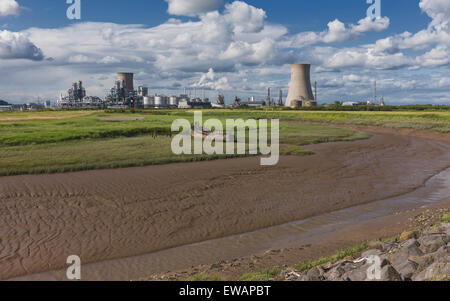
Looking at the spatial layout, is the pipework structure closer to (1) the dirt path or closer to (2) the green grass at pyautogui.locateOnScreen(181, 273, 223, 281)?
(1) the dirt path

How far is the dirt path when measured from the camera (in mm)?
7931

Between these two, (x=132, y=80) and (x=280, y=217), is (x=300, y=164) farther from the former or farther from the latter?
(x=132, y=80)

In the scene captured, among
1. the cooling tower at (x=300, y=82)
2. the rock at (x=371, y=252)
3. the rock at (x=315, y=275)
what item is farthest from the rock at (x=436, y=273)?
the cooling tower at (x=300, y=82)

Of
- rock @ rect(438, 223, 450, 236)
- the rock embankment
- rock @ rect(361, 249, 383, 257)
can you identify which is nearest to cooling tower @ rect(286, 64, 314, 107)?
rock @ rect(438, 223, 450, 236)

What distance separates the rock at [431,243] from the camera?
223 inches

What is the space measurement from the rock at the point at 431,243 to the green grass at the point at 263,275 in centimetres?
236

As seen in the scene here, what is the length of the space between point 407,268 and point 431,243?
1247 mm

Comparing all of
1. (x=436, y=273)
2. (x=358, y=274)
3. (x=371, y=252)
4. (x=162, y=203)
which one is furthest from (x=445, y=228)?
(x=162, y=203)

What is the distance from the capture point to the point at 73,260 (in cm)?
727

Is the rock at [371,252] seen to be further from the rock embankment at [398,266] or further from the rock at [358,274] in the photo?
the rock at [358,274]

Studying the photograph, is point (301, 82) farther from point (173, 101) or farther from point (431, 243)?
point (173, 101)

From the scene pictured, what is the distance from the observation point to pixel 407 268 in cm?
485

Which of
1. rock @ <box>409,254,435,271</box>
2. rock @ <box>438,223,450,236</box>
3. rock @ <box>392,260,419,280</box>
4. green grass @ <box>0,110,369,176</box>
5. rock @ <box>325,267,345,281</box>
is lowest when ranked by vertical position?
rock @ <box>325,267,345,281</box>
